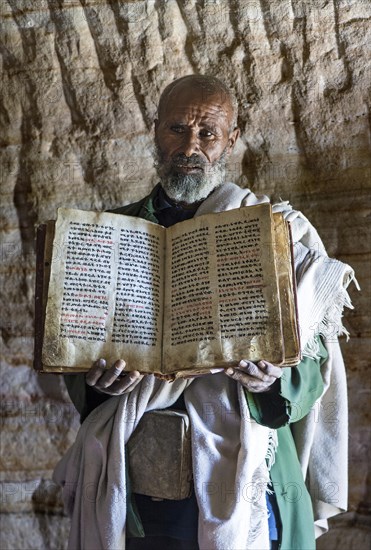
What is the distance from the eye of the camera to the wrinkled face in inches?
77.9

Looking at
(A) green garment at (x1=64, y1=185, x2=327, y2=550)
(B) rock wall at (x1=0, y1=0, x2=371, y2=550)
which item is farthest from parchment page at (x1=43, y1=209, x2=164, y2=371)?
(B) rock wall at (x1=0, y1=0, x2=371, y2=550)

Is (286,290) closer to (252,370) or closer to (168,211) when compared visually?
(252,370)

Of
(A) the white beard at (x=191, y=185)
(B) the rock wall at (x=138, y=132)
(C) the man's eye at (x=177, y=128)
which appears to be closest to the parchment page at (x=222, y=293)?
(A) the white beard at (x=191, y=185)

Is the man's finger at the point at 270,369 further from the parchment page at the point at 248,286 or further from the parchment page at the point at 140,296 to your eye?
the parchment page at the point at 140,296

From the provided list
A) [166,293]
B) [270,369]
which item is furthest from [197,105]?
[270,369]

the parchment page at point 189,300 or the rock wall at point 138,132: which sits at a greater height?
→ the rock wall at point 138,132

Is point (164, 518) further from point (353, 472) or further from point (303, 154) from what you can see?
point (303, 154)

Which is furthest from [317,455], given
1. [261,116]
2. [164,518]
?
[261,116]

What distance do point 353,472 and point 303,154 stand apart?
1.09m

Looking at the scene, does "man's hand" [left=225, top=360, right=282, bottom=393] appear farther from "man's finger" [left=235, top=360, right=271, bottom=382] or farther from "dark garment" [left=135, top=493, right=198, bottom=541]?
"dark garment" [left=135, top=493, right=198, bottom=541]

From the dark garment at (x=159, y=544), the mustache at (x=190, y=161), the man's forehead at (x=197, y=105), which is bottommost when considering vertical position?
the dark garment at (x=159, y=544)

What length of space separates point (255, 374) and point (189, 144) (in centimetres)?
73

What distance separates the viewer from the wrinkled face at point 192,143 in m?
1.98

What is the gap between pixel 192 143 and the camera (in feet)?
6.57
